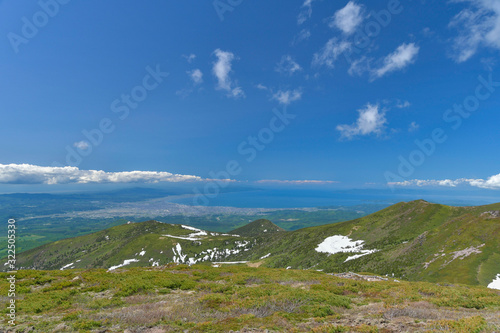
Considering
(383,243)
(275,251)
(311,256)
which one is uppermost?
(383,243)

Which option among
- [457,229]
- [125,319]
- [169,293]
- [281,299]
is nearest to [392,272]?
[457,229]

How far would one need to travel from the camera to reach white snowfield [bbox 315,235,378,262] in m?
100

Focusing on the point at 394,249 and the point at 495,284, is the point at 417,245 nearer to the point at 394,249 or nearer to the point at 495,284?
the point at 394,249

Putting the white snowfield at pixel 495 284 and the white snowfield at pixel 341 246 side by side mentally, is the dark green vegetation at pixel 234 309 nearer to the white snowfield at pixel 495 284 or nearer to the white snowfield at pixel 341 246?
the white snowfield at pixel 495 284

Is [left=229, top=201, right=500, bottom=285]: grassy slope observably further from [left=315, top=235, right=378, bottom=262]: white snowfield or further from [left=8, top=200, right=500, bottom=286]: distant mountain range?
[left=315, top=235, right=378, bottom=262]: white snowfield

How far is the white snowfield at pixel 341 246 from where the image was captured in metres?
100

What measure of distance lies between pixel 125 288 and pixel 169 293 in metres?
4.28

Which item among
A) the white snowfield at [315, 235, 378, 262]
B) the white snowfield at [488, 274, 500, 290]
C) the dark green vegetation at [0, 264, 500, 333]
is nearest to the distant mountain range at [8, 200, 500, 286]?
the white snowfield at [315, 235, 378, 262]

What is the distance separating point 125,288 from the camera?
2075cm

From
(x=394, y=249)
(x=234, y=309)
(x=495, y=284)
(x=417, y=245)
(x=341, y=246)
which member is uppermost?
(x=234, y=309)

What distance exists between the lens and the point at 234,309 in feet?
53.1

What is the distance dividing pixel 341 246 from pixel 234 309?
371ft

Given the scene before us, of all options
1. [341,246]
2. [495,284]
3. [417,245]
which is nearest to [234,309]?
[495,284]

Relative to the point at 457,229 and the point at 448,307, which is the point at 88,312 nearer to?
the point at 448,307
